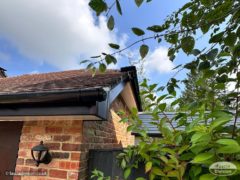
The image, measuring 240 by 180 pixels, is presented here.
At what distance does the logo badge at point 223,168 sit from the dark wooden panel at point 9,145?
3469mm

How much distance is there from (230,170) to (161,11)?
1.84 metres

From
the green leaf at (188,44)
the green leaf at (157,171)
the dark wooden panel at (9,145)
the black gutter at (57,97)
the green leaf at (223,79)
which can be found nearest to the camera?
the green leaf at (188,44)

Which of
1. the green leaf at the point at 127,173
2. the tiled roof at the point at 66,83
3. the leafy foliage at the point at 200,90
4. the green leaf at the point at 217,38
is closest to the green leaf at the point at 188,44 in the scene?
the leafy foliage at the point at 200,90

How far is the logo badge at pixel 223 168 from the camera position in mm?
1452

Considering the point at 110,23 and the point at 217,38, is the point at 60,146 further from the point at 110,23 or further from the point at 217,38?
the point at 217,38

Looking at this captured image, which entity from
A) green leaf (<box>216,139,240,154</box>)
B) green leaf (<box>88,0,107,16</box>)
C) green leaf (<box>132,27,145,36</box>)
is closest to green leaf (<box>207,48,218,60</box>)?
green leaf (<box>132,27,145,36</box>)

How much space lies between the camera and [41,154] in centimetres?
342

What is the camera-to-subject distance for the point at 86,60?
6.16ft

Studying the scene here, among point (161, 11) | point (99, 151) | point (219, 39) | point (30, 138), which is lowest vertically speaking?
point (99, 151)

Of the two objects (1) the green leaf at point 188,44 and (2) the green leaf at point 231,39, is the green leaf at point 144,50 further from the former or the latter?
(2) the green leaf at point 231,39

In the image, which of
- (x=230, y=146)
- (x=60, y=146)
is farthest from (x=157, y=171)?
(x=60, y=146)

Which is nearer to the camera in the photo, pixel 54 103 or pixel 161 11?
pixel 161 11

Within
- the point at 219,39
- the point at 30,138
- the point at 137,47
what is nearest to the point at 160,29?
the point at 137,47

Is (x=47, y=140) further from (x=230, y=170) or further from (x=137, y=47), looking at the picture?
(x=230, y=170)
